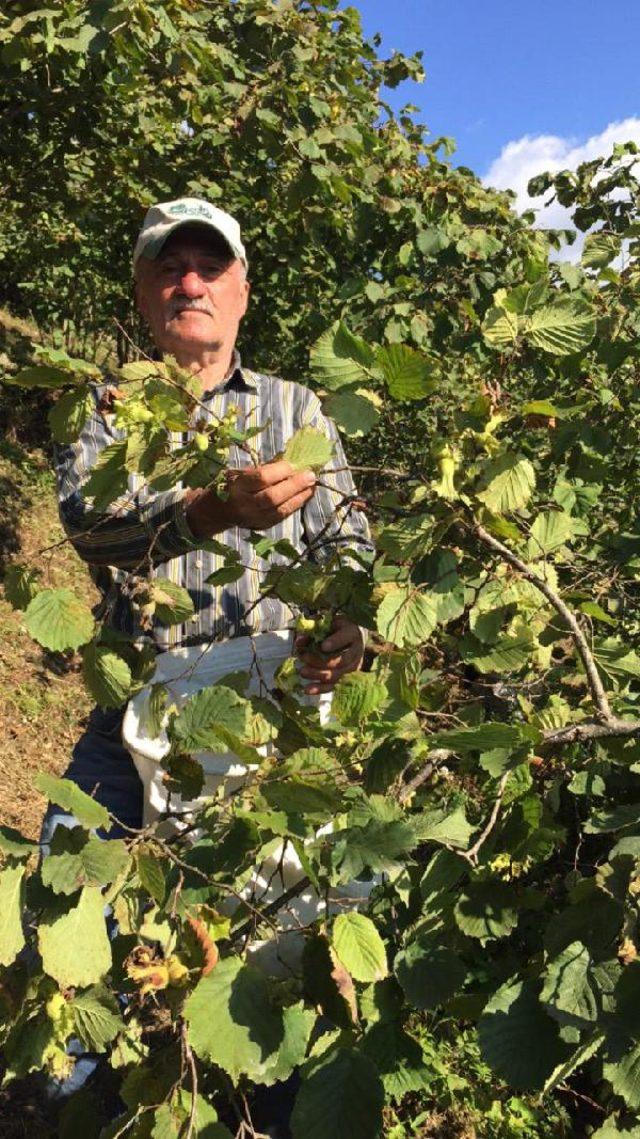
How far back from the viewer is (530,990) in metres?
0.89

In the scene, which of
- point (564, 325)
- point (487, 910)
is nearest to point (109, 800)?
point (487, 910)

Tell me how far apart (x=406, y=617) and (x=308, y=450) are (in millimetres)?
247

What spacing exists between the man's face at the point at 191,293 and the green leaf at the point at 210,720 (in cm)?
126

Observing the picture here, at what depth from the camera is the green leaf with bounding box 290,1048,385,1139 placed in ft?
2.74

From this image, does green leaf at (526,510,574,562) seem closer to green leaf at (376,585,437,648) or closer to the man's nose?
green leaf at (376,585,437,648)

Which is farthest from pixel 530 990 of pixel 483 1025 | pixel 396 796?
pixel 396 796

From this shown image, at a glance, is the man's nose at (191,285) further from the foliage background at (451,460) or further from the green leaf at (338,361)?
the green leaf at (338,361)

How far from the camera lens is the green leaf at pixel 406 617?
936 millimetres

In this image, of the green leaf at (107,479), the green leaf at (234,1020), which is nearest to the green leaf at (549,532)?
the green leaf at (107,479)

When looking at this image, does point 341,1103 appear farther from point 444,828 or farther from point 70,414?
point 70,414

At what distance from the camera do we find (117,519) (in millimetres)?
1461

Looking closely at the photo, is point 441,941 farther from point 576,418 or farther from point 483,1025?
point 576,418

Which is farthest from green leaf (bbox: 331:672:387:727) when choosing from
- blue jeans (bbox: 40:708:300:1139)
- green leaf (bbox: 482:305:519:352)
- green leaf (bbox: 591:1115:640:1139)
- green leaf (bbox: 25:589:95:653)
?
blue jeans (bbox: 40:708:300:1139)

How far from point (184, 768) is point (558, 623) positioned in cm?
70
